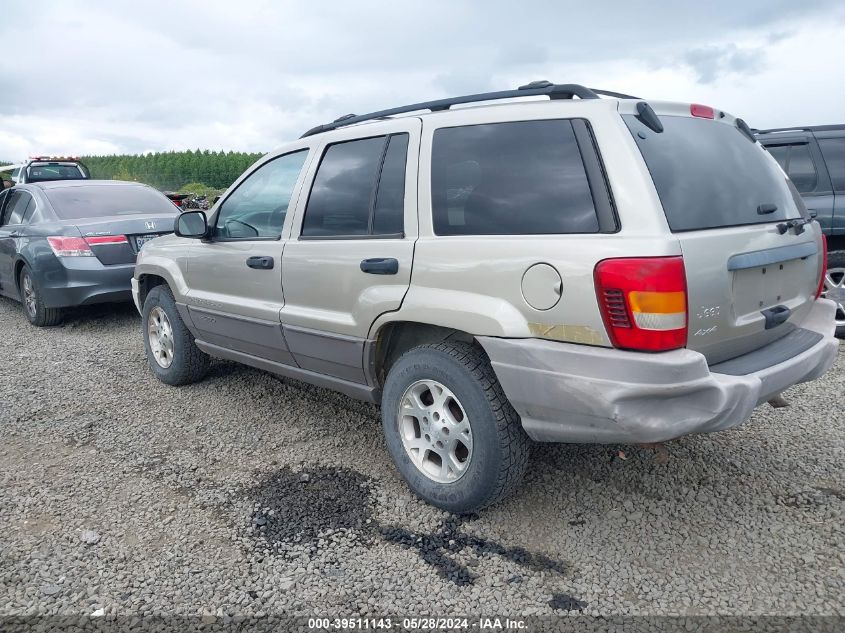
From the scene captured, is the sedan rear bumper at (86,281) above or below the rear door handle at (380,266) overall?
below

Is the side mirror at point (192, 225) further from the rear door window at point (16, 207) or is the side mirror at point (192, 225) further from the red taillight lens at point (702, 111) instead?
the rear door window at point (16, 207)

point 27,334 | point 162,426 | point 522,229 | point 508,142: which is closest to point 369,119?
point 508,142

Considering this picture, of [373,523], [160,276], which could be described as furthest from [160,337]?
[373,523]

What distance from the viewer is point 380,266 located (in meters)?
3.12

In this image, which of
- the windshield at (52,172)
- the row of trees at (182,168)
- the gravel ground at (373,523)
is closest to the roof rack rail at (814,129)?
the gravel ground at (373,523)

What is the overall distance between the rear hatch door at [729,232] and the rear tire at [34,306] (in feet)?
21.7

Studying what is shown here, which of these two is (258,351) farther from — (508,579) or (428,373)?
(508,579)

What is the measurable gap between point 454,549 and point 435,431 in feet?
1.72

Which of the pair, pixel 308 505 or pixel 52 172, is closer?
pixel 308 505

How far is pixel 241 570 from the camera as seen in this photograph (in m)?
2.66

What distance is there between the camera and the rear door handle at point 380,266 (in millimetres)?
3074

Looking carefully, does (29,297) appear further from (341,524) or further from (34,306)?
(341,524)

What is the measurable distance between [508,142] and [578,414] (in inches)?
47.4

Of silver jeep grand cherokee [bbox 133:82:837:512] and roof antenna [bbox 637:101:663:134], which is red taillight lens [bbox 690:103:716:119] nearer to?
silver jeep grand cherokee [bbox 133:82:837:512]
